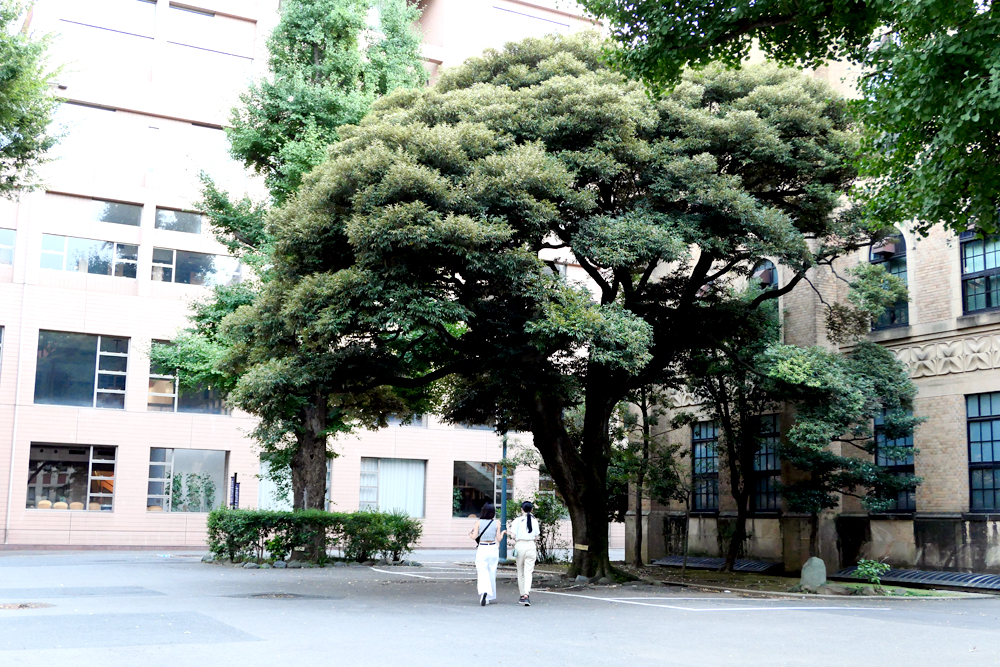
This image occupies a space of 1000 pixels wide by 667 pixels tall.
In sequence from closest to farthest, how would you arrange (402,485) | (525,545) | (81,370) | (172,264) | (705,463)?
(525,545) → (705,463) → (81,370) → (172,264) → (402,485)

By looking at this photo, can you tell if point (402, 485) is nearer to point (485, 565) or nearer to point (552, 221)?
point (552, 221)

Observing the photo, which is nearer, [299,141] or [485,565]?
[485,565]

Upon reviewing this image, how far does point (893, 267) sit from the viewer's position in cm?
2588

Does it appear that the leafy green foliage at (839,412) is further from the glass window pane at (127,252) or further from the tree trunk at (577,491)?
the glass window pane at (127,252)

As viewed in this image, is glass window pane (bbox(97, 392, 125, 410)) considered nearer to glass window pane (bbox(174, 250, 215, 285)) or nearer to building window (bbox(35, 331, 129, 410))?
building window (bbox(35, 331, 129, 410))

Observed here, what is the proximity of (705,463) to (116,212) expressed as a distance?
77.5 feet

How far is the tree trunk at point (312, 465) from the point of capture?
2439cm

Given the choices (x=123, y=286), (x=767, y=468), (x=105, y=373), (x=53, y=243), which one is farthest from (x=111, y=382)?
(x=767, y=468)

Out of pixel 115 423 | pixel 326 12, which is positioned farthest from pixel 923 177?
pixel 115 423

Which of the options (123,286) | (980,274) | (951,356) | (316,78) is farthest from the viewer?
(123,286)

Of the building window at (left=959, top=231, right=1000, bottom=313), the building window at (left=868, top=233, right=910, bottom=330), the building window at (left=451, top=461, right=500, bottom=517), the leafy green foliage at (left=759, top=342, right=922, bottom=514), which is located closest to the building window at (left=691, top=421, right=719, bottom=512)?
the leafy green foliage at (left=759, top=342, right=922, bottom=514)

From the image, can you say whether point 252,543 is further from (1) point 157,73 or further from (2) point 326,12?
(1) point 157,73

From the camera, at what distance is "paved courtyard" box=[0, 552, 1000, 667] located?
9586 mm

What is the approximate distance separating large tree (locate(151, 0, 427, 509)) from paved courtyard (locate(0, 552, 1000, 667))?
18.8 feet
